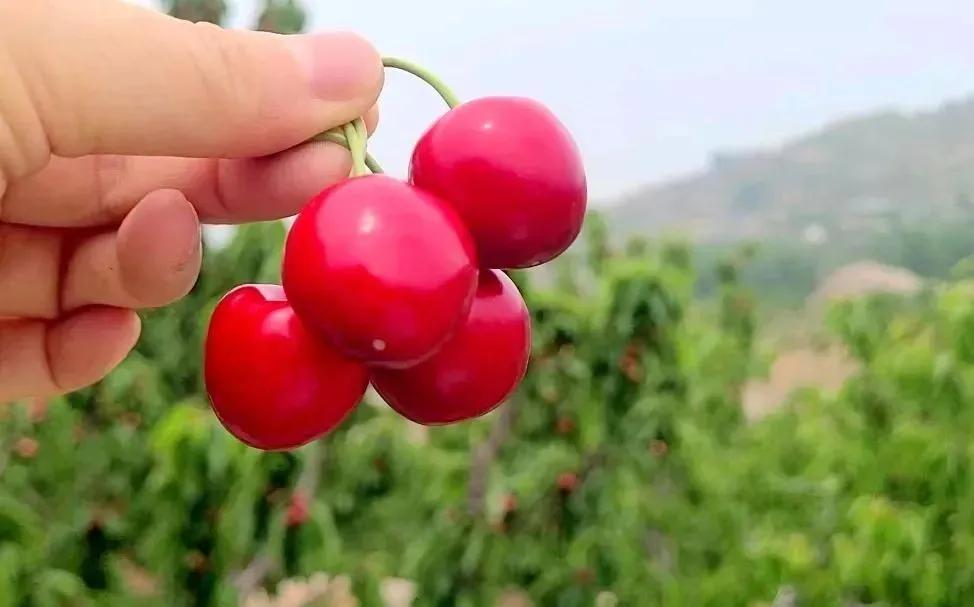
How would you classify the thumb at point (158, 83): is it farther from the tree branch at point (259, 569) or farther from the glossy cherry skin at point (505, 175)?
the tree branch at point (259, 569)

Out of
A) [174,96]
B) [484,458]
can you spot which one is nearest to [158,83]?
[174,96]

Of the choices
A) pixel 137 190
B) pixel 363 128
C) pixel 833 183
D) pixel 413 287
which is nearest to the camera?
pixel 413 287

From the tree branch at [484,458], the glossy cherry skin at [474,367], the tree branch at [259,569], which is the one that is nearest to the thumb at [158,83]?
the glossy cherry skin at [474,367]

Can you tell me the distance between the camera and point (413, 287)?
1.38 feet

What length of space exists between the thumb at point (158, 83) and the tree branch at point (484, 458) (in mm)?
1286

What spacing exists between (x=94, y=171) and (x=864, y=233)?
9.35 ft

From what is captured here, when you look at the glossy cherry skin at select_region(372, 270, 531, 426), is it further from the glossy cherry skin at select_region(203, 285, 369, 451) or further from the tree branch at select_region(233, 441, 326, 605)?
the tree branch at select_region(233, 441, 326, 605)

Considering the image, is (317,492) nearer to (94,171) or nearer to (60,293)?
(60,293)

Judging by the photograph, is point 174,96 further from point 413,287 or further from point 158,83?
point 413,287

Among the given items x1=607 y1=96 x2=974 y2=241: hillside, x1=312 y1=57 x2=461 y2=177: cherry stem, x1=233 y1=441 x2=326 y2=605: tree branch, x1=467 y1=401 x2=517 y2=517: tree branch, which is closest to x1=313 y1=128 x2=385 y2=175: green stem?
x1=312 y1=57 x2=461 y2=177: cherry stem

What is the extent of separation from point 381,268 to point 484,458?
1.42m

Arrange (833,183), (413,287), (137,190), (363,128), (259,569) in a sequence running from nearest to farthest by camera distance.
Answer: (413,287)
(363,128)
(137,190)
(259,569)
(833,183)

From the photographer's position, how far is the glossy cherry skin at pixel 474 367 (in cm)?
47

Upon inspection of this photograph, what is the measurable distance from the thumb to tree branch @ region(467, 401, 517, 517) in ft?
4.22
